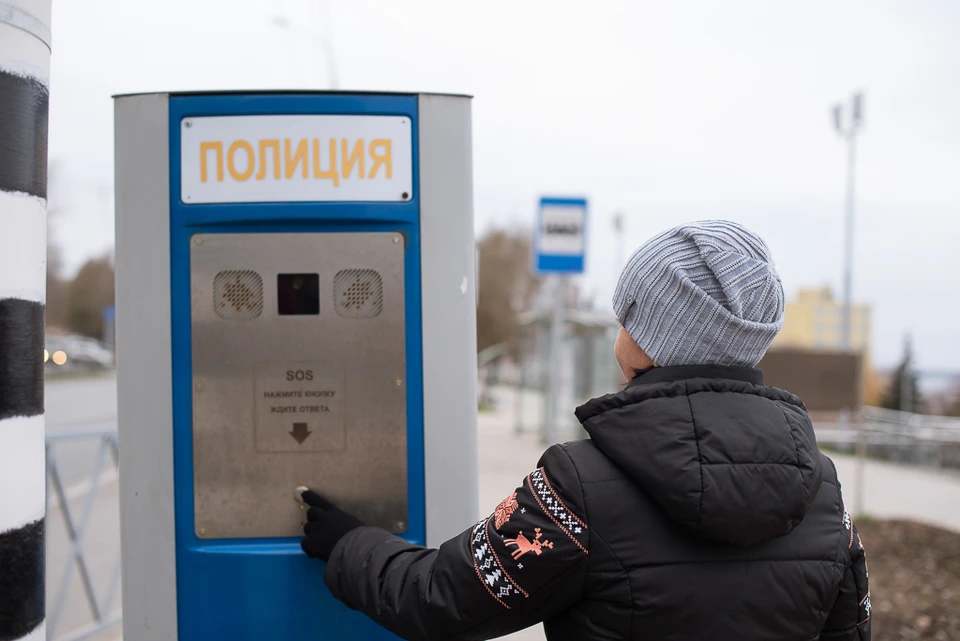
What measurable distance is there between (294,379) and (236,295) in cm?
24

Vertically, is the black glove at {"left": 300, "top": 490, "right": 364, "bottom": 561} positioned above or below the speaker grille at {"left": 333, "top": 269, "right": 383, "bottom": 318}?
below

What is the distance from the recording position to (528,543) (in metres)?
1.17

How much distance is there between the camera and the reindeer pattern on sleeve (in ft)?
3.78

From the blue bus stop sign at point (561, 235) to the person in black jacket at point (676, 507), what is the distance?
6502 mm

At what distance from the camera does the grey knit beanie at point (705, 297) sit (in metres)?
1.22

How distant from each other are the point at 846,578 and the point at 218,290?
1432 mm

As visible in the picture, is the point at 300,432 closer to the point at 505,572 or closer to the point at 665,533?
the point at 505,572

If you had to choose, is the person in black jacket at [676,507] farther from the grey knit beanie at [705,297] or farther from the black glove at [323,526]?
the black glove at [323,526]

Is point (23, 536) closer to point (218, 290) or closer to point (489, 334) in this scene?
point (218, 290)

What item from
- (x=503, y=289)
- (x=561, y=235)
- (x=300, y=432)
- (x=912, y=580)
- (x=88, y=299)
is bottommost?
(x=912, y=580)

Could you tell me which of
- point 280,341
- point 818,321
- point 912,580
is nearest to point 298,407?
point 280,341

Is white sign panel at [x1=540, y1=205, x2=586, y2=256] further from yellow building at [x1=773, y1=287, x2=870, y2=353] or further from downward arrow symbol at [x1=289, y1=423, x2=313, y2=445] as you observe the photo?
yellow building at [x1=773, y1=287, x2=870, y2=353]

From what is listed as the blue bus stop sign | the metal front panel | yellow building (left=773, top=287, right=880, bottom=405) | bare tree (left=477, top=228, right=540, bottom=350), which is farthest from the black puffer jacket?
yellow building (left=773, top=287, right=880, bottom=405)

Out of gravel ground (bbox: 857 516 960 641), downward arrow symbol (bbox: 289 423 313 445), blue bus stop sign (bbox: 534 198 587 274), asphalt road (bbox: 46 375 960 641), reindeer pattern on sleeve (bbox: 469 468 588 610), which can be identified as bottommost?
asphalt road (bbox: 46 375 960 641)
